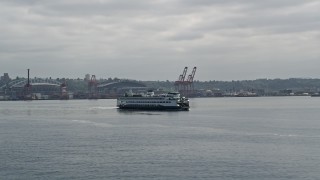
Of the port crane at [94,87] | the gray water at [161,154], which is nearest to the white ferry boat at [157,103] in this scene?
the gray water at [161,154]

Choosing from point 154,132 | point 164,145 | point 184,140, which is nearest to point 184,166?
point 164,145

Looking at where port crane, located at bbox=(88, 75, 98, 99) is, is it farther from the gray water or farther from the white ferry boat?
the gray water

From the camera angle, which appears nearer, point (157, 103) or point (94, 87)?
point (157, 103)

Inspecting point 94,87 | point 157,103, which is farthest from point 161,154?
point 94,87

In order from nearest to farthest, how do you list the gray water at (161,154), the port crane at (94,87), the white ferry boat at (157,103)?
the gray water at (161,154) < the white ferry boat at (157,103) < the port crane at (94,87)

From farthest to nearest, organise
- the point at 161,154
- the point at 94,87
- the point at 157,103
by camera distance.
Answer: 1. the point at 94,87
2. the point at 157,103
3. the point at 161,154

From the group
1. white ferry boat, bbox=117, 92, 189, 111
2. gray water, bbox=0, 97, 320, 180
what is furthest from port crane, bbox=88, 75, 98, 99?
gray water, bbox=0, 97, 320, 180

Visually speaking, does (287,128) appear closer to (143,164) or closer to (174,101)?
(143,164)

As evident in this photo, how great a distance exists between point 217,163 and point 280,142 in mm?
8564

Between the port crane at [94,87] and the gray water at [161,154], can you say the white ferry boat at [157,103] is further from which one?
the port crane at [94,87]

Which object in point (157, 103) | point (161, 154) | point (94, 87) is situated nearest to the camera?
point (161, 154)

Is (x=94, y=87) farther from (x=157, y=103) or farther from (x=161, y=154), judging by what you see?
(x=161, y=154)

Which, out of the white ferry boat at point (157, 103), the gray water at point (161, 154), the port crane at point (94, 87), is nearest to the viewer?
the gray water at point (161, 154)

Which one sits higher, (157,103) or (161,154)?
(157,103)
